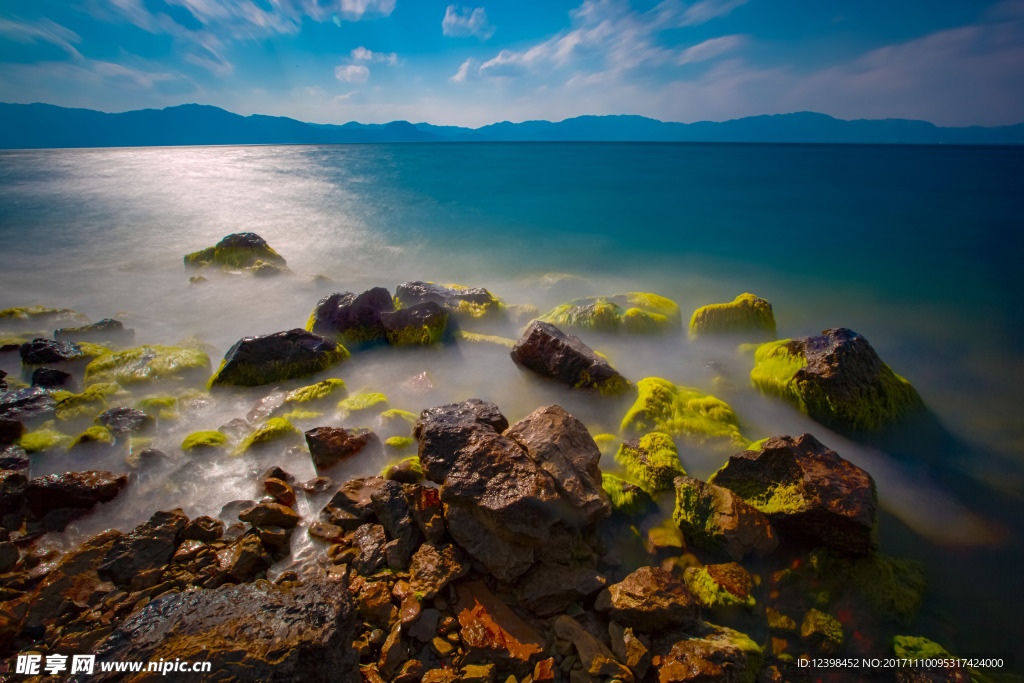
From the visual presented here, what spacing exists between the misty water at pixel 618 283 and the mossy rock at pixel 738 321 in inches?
20.2

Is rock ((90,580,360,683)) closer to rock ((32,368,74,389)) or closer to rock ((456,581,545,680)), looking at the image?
rock ((456,581,545,680))

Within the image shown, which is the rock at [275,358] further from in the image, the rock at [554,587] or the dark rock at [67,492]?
the rock at [554,587]

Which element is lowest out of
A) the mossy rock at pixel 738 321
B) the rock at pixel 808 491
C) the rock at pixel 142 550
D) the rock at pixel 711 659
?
the rock at pixel 711 659

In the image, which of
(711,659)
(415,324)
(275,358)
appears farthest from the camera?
(415,324)

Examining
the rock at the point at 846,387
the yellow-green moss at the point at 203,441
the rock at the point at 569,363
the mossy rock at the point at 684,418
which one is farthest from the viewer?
the rock at the point at 569,363

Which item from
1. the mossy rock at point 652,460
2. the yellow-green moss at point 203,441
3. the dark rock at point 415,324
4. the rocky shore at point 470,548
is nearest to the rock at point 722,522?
the rocky shore at point 470,548

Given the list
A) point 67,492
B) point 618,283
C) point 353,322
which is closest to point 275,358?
point 353,322

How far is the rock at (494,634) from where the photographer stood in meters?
2.87

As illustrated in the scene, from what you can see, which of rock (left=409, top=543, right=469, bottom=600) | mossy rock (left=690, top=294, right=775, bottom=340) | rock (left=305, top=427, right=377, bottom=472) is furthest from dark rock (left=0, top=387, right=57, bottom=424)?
mossy rock (left=690, top=294, right=775, bottom=340)

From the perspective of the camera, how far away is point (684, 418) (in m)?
Answer: 5.60

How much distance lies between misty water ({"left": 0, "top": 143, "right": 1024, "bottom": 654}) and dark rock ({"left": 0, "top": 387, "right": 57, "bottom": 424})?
95 centimetres

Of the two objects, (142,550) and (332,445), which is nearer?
(142,550)

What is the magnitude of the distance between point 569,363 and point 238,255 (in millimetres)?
11952

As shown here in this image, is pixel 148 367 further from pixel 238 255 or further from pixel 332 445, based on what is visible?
pixel 238 255
